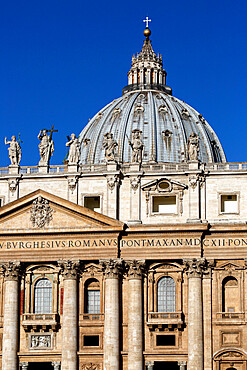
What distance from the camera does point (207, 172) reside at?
68688 mm

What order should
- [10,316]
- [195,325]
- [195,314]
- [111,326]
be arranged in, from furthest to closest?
[10,316] < [111,326] < [195,314] < [195,325]

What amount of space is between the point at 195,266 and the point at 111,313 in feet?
22.0

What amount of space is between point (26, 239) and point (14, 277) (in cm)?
286

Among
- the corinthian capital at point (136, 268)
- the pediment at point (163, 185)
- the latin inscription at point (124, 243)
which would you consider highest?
the pediment at point (163, 185)

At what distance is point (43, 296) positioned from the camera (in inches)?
2712

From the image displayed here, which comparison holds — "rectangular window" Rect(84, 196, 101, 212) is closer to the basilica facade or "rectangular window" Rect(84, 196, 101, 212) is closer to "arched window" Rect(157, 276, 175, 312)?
the basilica facade

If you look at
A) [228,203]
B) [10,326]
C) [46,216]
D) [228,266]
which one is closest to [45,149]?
[46,216]

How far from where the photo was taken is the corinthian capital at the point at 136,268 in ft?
220

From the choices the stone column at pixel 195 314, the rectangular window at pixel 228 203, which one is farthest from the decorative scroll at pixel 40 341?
the rectangular window at pixel 228 203

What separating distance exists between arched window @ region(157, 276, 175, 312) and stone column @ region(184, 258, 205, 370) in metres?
1.78

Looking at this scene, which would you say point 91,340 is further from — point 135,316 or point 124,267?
point 124,267

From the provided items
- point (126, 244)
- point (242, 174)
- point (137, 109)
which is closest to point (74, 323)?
point (126, 244)

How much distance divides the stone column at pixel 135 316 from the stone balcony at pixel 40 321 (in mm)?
5427

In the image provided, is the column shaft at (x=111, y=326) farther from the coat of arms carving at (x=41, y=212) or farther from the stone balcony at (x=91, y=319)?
the coat of arms carving at (x=41, y=212)
